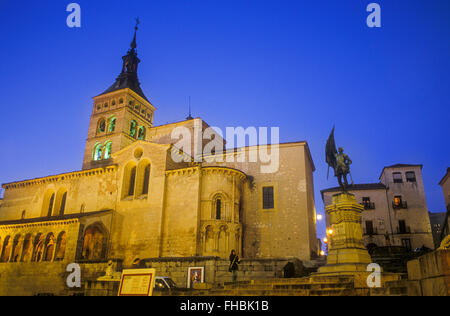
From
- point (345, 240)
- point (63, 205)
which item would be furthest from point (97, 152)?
point (345, 240)

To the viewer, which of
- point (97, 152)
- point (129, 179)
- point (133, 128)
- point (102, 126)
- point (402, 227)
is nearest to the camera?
point (129, 179)

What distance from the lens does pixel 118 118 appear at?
40.8 meters

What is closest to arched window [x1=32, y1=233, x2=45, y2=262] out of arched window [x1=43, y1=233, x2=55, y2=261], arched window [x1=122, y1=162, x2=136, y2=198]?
arched window [x1=43, y1=233, x2=55, y2=261]

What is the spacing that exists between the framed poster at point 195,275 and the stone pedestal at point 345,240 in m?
6.70

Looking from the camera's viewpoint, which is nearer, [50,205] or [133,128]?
[50,205]

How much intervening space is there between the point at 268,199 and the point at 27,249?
802 inches

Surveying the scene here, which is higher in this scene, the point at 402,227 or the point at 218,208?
the point at 402,227

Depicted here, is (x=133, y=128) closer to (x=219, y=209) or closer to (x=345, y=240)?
(x=219, y=209)

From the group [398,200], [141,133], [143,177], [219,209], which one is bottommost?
[219,209]

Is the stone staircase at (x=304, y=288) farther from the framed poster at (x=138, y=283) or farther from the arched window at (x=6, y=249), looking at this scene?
the arched window at (x=6, y=249)

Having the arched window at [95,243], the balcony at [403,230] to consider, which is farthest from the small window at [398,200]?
the arched window at [95,243]

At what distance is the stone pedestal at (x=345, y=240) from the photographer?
12.2 m
